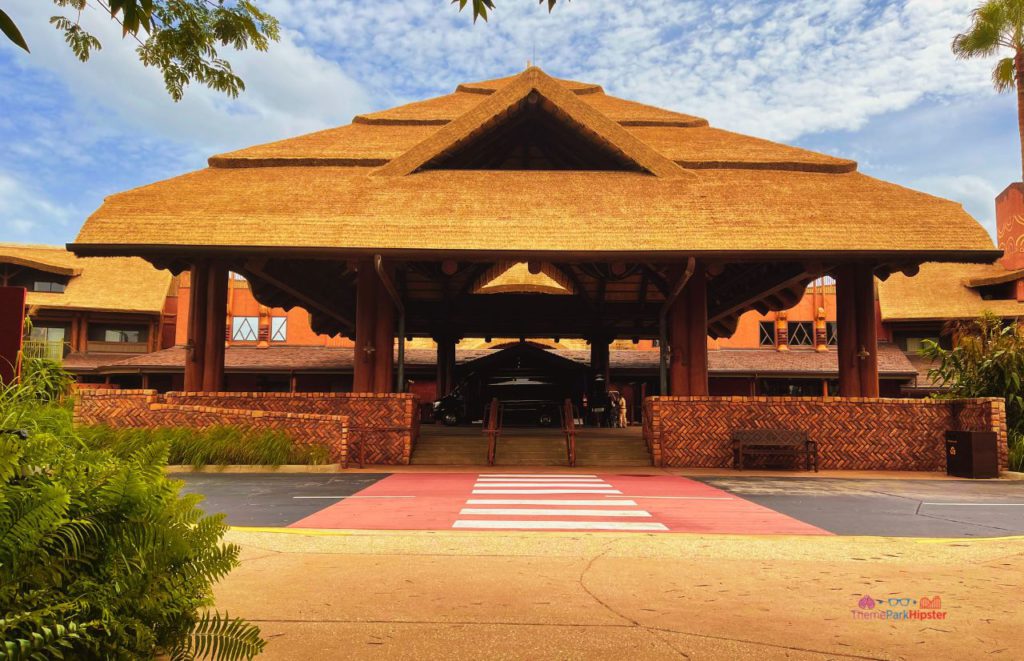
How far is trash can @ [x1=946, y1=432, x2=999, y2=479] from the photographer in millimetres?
15586

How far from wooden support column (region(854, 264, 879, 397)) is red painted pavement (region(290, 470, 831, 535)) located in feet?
26.6

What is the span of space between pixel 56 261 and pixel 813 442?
40.9 m

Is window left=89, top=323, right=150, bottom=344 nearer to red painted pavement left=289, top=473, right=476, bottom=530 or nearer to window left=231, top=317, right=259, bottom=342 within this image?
window left=231, top=317, right=259, bottom=342

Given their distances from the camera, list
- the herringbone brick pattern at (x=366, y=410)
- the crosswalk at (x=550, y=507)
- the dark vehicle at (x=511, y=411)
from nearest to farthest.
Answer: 1. the crosswalk at (x=550, y=507)
2. the herringbone brick pattern at (x=366, y=410)
3. the dark vehicle at (x=511, y=411)

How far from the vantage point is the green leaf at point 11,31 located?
2676 millimetres

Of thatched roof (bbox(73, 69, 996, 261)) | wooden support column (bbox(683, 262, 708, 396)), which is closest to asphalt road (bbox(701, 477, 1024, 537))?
wooden support column (bbox(683, 262, 708, 396))

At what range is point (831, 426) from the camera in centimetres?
1712

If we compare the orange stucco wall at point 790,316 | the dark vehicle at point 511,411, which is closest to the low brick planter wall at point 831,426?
the dark vehicle at point 511,411

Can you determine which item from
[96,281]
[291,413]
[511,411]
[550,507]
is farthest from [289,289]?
[96,281]

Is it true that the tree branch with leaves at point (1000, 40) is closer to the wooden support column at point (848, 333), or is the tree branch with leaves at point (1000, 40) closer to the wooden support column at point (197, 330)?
the wooden support column at point (848, 333)

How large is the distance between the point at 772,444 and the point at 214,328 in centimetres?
1472

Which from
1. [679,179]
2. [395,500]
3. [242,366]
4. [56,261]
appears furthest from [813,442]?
[56,261]

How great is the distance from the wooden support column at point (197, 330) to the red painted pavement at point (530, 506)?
8.64 m

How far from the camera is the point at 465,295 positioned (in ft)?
95.5
